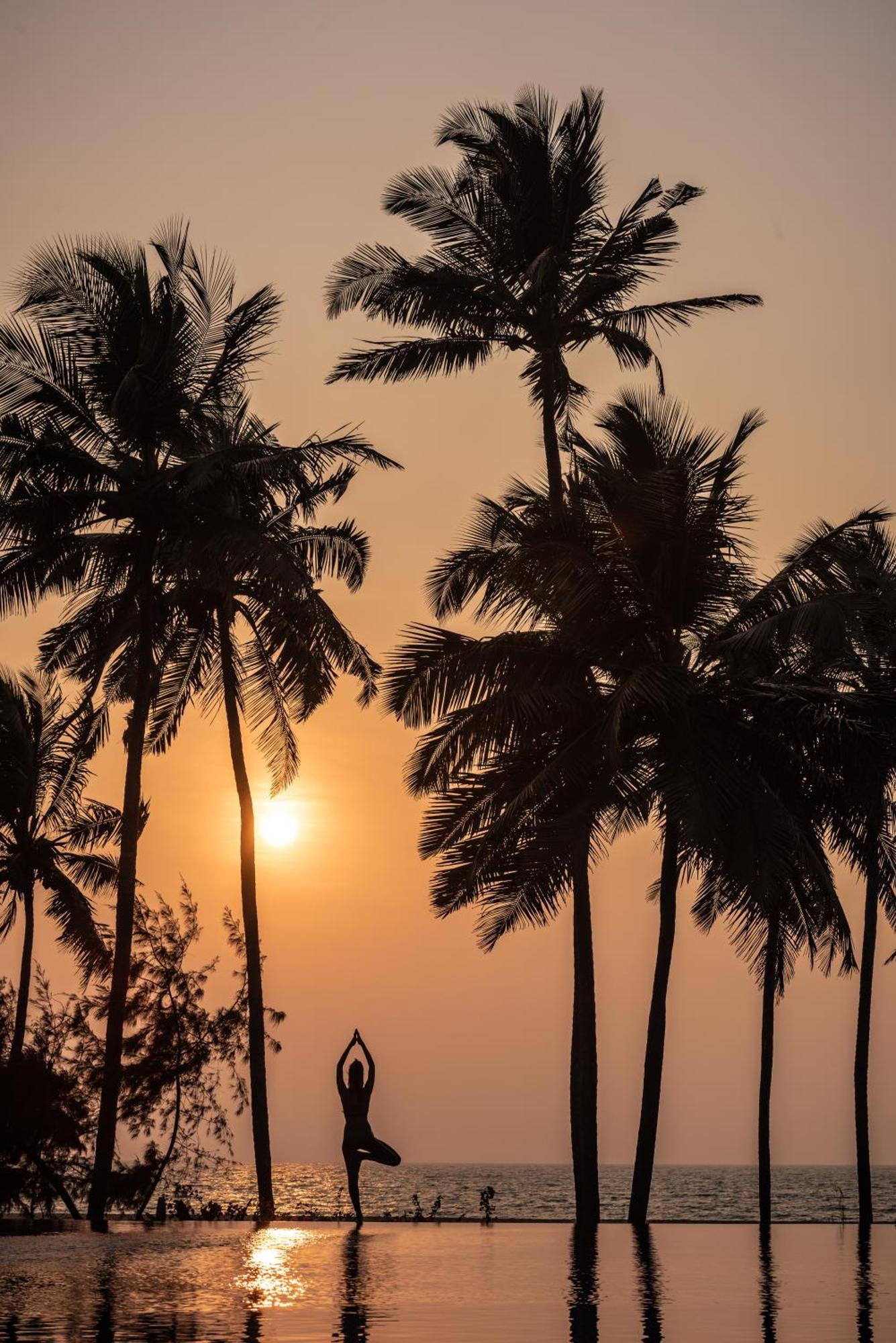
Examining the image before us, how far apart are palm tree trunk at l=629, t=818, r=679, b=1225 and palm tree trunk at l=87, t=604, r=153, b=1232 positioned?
8.25 meters

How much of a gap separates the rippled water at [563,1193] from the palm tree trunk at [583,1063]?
33.6 ft

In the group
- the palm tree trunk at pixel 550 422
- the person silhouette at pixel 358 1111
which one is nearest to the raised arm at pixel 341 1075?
the person silhouette at pixel 358 1111

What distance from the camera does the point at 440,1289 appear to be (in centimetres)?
1205

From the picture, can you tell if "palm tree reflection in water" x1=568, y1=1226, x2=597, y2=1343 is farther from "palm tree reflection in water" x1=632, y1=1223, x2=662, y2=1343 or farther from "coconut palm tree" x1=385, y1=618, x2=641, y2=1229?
"coconut palm tree" x1=385, y1=618, x2=641, y2=1229

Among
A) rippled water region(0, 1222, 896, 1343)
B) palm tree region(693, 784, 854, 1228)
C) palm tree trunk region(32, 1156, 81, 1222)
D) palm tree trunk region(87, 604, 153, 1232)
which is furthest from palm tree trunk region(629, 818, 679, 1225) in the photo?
palm tree trunk region(32, 1156, 81, 1222)

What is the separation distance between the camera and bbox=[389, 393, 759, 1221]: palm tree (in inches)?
859

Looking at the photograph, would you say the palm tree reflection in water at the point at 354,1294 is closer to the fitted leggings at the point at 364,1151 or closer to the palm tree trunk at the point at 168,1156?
the fitted leggings at the point at 364,1151

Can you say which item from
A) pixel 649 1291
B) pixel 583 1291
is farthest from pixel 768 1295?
pixel 583 1291

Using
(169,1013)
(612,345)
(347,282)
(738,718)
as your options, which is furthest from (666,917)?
(169,1013)

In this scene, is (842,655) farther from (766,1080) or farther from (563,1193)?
(563,1193)

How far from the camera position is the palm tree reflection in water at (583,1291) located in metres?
9.08

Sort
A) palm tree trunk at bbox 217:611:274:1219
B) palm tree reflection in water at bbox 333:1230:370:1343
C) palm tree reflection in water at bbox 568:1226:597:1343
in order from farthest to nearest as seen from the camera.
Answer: palm tree trunk at bbox 217:611:274:1219 < palm tree reflection in water at bbox 568:1226:597:1343 < palm tree reflection in water at bbox 333:1230:370:1343

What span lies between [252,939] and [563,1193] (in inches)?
3951

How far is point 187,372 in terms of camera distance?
25734 mm
